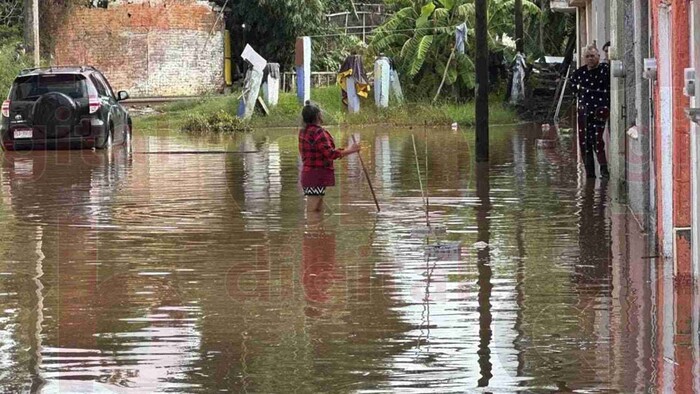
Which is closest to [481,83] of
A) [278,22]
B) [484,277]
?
[484,277]

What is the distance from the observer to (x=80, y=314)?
9953 millimetres

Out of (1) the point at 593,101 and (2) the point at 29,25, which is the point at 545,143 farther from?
(2) the point at 29,25

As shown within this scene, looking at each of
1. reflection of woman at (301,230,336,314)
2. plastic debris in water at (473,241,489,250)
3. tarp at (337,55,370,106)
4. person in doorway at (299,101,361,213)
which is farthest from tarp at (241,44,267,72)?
plastic debris in water at (473,241,489,250)

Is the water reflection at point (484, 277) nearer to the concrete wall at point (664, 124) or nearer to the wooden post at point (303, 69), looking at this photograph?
the concrete wall at point (664, 124)

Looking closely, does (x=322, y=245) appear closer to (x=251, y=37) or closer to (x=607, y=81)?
(x=607, y=81)

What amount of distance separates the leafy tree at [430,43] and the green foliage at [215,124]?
20.7 feet

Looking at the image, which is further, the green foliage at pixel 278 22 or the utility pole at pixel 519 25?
the green foliage at pixel 278 22

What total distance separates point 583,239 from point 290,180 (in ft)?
24.4

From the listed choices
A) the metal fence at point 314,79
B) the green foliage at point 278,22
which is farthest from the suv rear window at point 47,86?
the green foliage at point 278,22

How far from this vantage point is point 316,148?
1553 cm

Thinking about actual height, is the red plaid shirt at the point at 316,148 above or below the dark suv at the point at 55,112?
below

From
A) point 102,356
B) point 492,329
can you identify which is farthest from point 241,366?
point 492,329

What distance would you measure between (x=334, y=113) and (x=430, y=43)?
3.65 meters

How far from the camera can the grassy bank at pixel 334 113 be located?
37312mm
